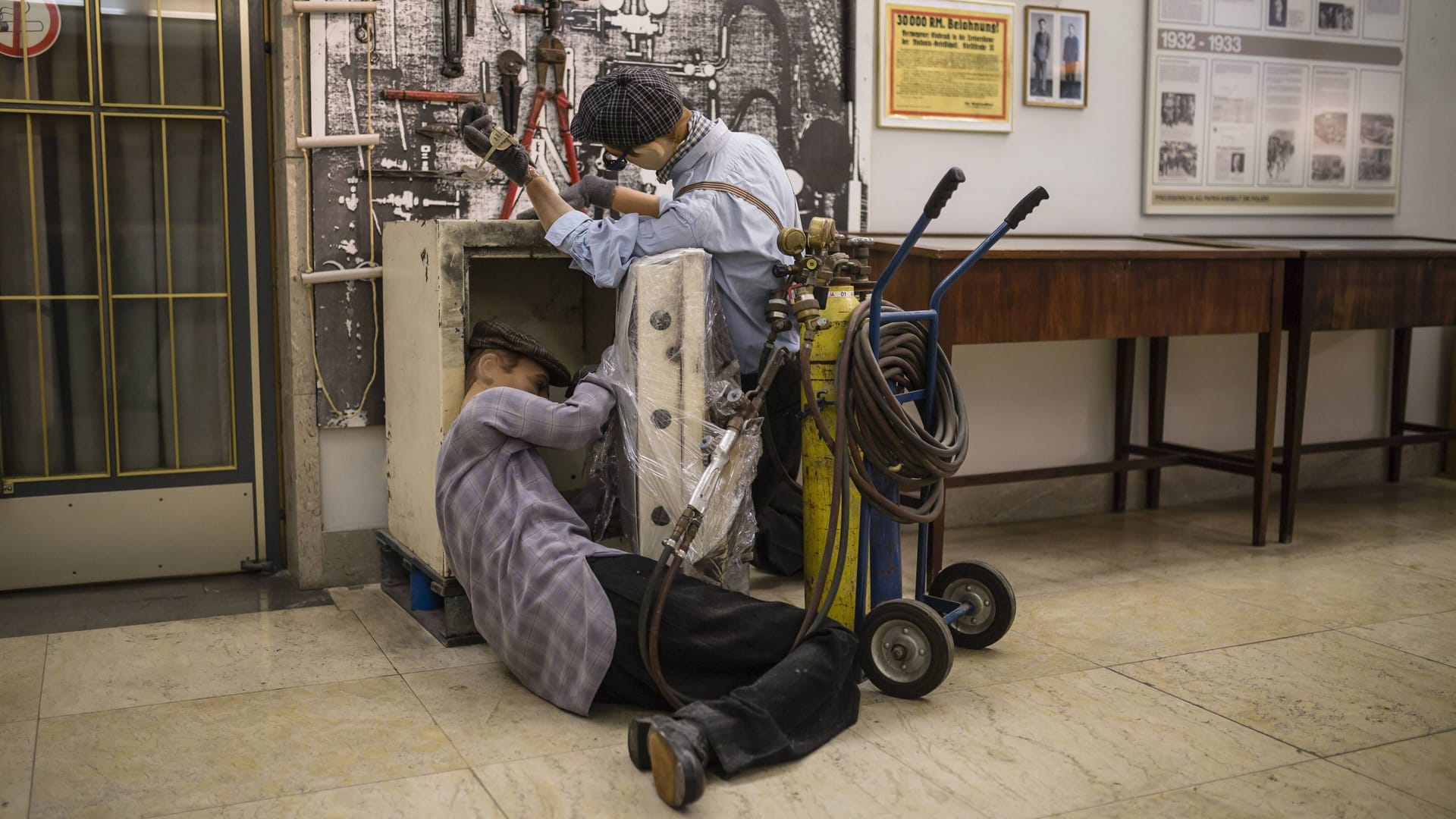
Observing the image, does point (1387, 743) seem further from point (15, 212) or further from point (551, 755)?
point (15, 212)

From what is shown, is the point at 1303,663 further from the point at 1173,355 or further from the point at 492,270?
the point at 492,270

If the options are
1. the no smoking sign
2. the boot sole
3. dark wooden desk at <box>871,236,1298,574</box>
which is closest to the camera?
the boot sole

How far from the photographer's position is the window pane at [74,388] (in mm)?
3680

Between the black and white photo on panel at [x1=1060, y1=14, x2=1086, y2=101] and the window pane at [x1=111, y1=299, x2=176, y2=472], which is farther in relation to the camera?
the black and white photo on panel at [x1=1060, y1=14, x2=1086, y2=101]

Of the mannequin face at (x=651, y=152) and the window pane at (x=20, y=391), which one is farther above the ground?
the mannequin face at (x=651, y=152)

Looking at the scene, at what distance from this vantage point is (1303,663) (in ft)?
10.2

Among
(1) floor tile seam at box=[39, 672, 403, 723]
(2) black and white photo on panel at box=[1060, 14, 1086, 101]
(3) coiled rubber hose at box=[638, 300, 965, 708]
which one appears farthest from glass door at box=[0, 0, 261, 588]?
(2) black and white photo on panel at box=[1060, 14, 1086, 101]

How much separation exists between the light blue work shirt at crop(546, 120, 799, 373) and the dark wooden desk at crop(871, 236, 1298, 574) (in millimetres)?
682

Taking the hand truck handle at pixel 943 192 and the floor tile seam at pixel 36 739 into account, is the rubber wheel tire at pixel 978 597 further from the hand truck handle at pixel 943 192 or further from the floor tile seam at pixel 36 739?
the floor tile seam at pixel 36 739

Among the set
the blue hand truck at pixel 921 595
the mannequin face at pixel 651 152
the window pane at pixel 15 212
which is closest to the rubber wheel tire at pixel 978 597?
the blue hand truck at pixel 921 595

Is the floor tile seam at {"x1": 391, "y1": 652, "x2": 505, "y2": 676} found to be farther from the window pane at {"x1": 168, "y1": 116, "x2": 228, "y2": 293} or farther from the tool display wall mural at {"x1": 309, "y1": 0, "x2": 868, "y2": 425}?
the window pane at {"x1": 168, "y1": 116, "x2": 228, "y2": 293}

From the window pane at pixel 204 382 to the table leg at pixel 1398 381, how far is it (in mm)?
4714

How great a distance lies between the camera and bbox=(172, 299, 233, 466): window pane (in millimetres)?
3811

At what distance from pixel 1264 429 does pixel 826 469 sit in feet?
7.06
